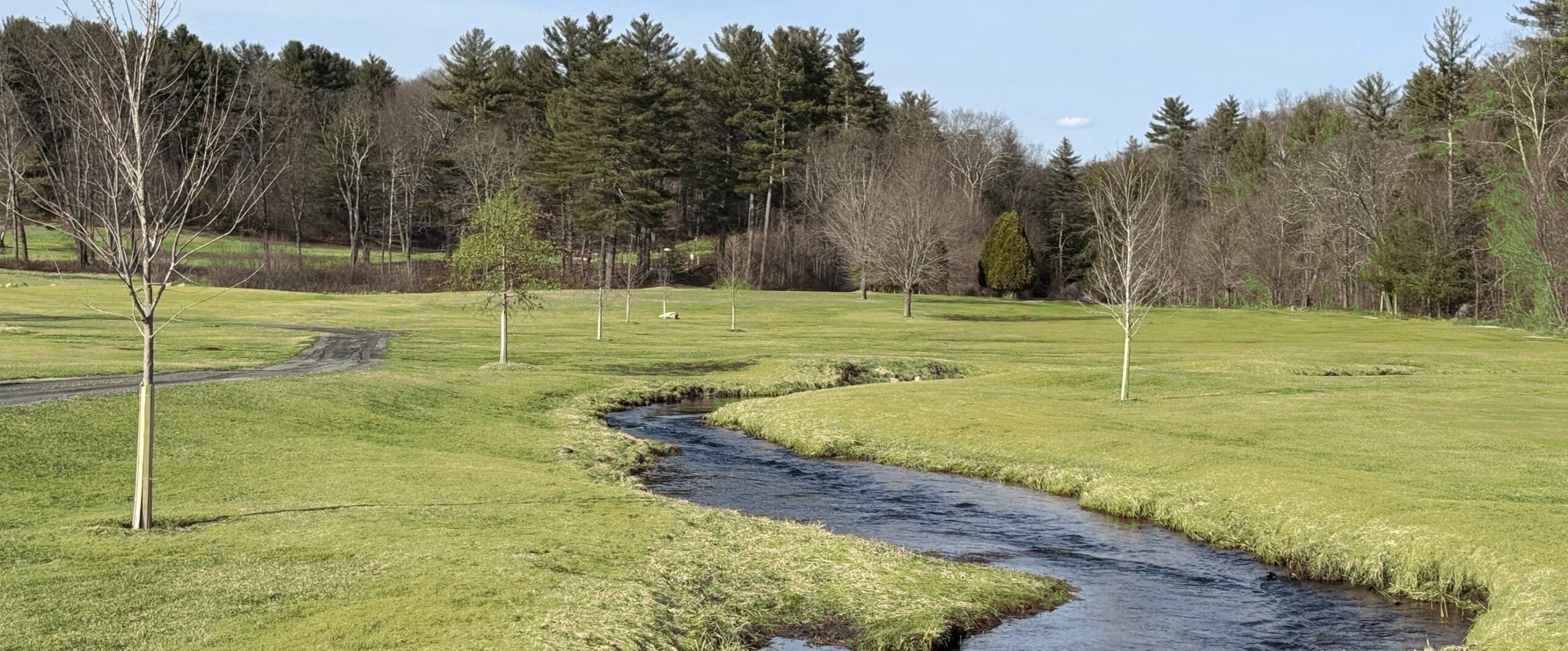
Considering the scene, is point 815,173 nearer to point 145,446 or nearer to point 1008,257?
point 1008,257

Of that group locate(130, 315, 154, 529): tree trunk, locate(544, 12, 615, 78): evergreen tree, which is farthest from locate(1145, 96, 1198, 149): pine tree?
locate(130, 315, 154, 529): tree trunk

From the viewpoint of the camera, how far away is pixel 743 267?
4843 inches

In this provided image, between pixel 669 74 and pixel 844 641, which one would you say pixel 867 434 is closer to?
pixel 844 641

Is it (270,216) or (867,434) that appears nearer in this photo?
(867,434)

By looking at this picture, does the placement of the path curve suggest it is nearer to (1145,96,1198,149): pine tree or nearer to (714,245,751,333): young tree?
(714,245,751,333): young tree

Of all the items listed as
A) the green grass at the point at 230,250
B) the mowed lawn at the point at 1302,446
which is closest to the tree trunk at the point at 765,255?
the green grass at the point at 230,250

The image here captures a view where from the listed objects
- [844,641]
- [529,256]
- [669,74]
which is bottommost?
[844,641]

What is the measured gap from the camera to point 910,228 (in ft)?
292

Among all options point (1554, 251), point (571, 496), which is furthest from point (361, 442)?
point (1554, 251)

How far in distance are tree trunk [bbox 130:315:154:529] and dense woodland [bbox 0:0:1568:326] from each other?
74.3m

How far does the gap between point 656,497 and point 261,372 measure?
25.0 meters

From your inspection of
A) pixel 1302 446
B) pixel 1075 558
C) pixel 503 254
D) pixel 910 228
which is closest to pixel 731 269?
pixel 910 228

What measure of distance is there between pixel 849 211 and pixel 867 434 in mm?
68807

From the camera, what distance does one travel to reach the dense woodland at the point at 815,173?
305ft
